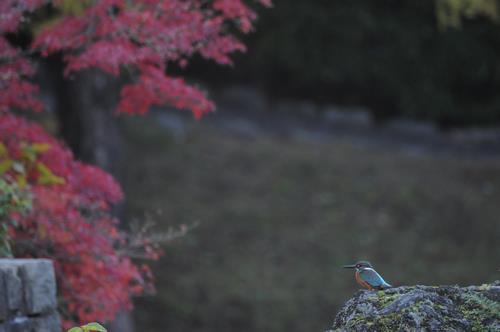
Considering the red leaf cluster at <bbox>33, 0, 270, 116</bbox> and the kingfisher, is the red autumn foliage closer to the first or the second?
the red leaf cluster at <bbox>33, 0, 270, 116</bbox>

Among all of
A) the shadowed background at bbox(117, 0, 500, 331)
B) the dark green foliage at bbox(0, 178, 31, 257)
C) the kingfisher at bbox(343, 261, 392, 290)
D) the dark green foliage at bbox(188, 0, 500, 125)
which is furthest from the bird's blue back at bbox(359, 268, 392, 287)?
the dark green foliage at bbox(188, 0, 500, 125)

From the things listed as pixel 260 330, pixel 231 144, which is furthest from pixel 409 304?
pixel 231 144

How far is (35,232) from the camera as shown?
17.4ft

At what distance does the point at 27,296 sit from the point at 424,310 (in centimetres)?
247

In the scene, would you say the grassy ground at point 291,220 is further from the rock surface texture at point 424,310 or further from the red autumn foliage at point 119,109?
the rock surface texture at point 424,310

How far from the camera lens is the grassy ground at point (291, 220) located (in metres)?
9.55

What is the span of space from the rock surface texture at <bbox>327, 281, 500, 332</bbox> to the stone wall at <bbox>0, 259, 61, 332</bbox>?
2037 mm

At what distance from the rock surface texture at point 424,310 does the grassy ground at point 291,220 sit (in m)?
5.76

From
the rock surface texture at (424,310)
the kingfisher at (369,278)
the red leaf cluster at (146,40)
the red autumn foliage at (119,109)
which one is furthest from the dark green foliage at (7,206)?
the rock surface texture at (424,310)

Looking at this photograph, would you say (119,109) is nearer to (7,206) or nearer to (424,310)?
(7,206)

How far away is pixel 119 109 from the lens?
619 cm

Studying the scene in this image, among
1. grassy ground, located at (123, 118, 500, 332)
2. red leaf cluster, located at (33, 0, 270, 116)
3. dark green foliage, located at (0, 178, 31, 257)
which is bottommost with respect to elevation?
grassy ground, located at (123, 118, 500, 332)

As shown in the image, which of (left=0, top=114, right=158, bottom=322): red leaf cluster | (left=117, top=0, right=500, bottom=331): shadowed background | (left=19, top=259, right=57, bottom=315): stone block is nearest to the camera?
(left=19, top=259, right=57, bottom=315): stone block

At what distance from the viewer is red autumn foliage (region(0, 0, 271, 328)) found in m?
5.31
